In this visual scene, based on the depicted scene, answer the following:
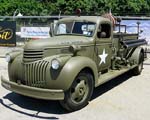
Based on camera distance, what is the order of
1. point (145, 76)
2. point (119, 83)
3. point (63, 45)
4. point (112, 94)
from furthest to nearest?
point (145, 76)
point (119, 83)
point (112, 94)
point (63, 45)

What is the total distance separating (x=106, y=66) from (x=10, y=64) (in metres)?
2.54

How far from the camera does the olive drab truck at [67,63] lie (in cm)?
666

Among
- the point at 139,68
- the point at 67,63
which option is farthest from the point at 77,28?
the point at 139,68

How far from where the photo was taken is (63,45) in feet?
24.1

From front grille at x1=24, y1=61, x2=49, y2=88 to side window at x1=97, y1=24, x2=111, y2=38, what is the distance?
6.44 ft

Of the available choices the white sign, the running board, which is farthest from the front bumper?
the white sign

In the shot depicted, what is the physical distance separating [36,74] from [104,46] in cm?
231

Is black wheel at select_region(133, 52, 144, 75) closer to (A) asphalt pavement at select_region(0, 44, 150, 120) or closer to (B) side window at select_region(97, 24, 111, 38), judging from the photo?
(A) asphalt pavement at select_region(0, 44, 150, 120)

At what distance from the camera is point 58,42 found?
736 centimetres

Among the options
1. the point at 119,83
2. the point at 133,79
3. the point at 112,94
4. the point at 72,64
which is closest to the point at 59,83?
the point at 72,64

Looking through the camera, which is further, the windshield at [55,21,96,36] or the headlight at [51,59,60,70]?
the windshield at [55,21,96,36]

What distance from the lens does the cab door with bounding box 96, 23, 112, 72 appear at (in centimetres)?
826

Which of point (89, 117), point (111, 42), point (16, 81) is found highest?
point (111, 42)

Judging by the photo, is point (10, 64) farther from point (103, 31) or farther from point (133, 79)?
point (133, 79)
